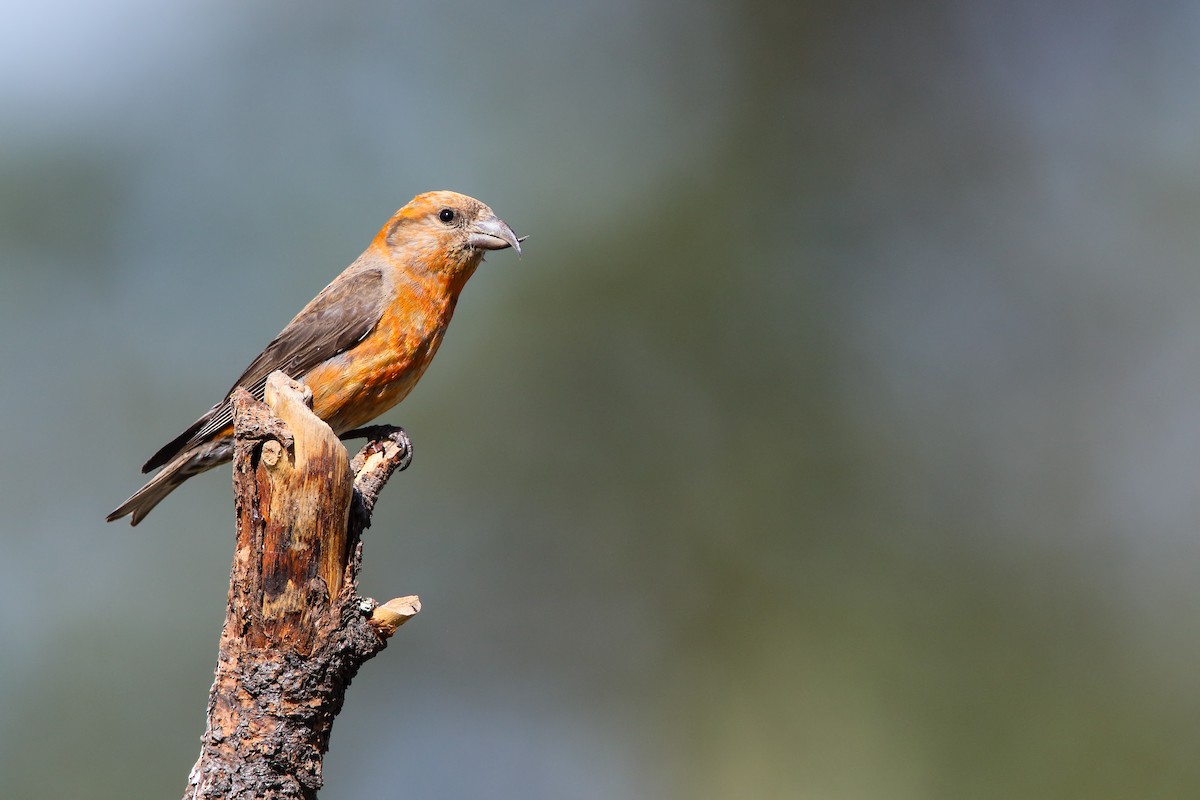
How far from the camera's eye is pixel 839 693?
12.8m

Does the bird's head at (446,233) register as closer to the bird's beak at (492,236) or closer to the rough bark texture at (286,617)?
the bird's beak at (492,236)

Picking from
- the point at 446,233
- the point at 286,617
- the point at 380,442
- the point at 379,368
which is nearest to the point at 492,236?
the point at 446,233

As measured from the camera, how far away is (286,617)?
12.8ft

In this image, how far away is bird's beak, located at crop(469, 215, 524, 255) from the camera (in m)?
6.60

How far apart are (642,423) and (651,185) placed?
3.02m

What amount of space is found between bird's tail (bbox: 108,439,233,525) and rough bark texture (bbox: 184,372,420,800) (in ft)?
6.81

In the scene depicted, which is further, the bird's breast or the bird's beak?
the bird's beak

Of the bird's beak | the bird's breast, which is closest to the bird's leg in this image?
the bird's breast

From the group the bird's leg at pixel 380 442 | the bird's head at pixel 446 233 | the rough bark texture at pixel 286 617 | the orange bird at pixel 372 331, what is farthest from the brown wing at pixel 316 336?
the rough bark texture at pixel 286 617

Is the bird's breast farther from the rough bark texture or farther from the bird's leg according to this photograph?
the rough bark texture

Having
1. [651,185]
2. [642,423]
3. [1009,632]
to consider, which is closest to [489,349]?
[642,423]

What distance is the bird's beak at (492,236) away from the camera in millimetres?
6598

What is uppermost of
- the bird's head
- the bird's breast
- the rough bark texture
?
the bird's head

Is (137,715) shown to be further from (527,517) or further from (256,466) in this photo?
(256,466)
